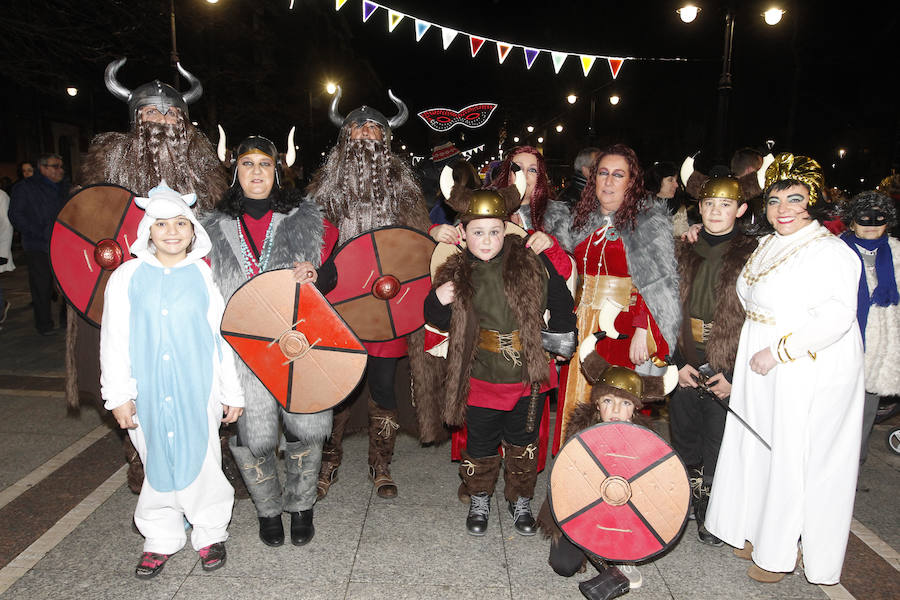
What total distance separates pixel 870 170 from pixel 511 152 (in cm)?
3166

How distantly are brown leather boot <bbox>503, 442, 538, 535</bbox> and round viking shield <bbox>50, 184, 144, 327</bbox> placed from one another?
2264 millimetres

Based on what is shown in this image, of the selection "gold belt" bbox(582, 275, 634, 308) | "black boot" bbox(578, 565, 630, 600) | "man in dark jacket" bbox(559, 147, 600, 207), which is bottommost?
"black boot" bbox(578, 565, 630, 600)

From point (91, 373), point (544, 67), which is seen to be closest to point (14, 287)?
point (91, 373)

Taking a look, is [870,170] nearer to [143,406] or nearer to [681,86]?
[681,86]

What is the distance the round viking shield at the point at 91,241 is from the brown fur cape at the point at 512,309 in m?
1.62

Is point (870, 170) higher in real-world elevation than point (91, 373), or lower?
higher

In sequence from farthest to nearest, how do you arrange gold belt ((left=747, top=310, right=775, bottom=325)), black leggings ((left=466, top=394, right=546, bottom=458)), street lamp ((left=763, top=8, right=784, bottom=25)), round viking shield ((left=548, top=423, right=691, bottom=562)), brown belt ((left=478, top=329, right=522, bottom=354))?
1. street lamp ((left=763, top=8, right=784, bottom=25))
2. black leggings ((left=466, top=394, right=546, bottom=458))
3. brown belt ((left=478, top=329, right=522, bottom=354))
4. gold belt ((left=747, top=310, right=775, bottom=325))
5. round viking shield ((left=548, top=423, right=691, bottom=562))

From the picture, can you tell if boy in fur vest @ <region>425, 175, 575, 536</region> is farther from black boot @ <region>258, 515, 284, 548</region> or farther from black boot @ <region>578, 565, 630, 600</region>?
black boot @ <region>258, 515, 284, 548</region>

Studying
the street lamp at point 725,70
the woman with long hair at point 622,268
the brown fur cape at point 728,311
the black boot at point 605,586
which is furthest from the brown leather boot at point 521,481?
the street lamp at point 725,70

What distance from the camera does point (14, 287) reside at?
1041 cm

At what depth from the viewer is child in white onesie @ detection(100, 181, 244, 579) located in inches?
102

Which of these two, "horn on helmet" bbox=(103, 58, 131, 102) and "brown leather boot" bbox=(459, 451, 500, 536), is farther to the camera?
"horn on helmet" bbox=(103, 58, 131, 102)

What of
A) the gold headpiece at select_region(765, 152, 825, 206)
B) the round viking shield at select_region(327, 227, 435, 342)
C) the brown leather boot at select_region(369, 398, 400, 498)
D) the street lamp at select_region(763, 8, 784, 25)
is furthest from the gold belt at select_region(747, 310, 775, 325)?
the street lamp at select_region(763, 8, 784, 25)

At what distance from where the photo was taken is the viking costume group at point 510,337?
2.63 m
